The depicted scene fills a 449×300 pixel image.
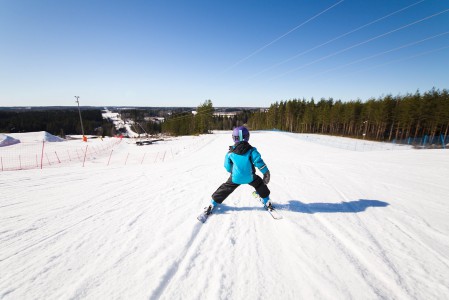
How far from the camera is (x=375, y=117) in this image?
5353cm

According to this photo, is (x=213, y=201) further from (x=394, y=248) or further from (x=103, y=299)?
(x=394, y=248)

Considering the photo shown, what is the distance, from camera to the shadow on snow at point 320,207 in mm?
4221

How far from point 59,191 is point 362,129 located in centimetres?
7469

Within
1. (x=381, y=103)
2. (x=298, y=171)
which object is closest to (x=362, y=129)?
(x=381, y=103)

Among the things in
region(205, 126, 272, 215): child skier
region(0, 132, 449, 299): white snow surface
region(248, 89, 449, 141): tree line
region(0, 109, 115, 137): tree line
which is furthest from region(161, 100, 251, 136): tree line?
region(205, 126, 272, 215): child skier

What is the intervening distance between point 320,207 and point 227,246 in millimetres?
2609

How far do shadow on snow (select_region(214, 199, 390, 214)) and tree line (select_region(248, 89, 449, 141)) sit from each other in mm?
49113

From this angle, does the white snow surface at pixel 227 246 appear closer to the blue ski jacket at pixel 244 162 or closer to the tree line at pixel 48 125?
the blue ski jacket at pixel 244 162

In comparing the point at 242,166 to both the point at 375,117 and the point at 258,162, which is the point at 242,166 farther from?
the point at 375,117

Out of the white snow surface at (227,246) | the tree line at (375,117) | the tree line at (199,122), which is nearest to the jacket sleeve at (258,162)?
the white snow surface at (227,246)

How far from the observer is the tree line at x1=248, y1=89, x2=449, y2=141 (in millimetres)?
43750

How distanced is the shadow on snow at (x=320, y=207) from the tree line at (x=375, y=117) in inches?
1934

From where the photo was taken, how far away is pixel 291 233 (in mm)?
3248

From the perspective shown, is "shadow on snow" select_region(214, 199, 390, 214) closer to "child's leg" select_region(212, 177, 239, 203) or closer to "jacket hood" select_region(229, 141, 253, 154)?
"child's leg" select_region(212, 177, 239, 203)
